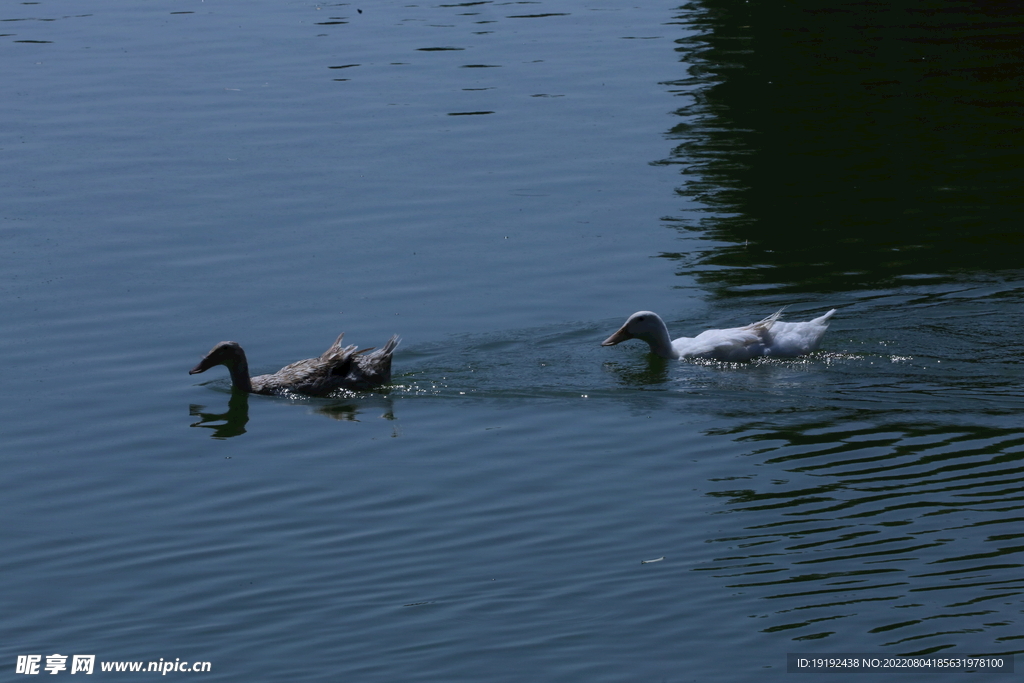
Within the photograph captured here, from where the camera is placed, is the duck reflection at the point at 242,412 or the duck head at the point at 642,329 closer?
the duck reflection at the point at 242,412

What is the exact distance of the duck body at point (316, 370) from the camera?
14.6 m

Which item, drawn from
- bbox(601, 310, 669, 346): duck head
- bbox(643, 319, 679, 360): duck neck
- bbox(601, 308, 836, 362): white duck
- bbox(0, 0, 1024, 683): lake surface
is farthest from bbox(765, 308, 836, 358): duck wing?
bbox(601, 310, 669, 346): duck head

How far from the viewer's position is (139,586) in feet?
34.6

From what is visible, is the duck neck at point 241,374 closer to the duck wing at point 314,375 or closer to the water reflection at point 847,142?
the duck wing at point 314,375

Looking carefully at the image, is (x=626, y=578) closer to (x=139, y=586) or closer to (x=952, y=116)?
(x=139, y=586)

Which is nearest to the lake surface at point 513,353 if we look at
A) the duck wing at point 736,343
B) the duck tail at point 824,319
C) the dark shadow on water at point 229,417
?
the dark shadow on water at point 229,417

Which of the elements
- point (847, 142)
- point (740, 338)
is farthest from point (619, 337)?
point (847, 142)

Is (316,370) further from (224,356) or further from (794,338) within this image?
(794,338)

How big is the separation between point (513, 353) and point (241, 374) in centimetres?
272

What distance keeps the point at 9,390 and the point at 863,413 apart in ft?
26.9

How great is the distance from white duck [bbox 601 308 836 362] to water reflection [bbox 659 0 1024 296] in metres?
2.03

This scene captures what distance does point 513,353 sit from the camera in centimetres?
1513

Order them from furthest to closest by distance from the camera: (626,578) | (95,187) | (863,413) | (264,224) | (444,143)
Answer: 1. (444,143)
2. (95,187)
3. (264,224)
4. (863,413)
5. (626,578)

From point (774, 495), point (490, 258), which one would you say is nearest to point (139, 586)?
point (774, 495)
